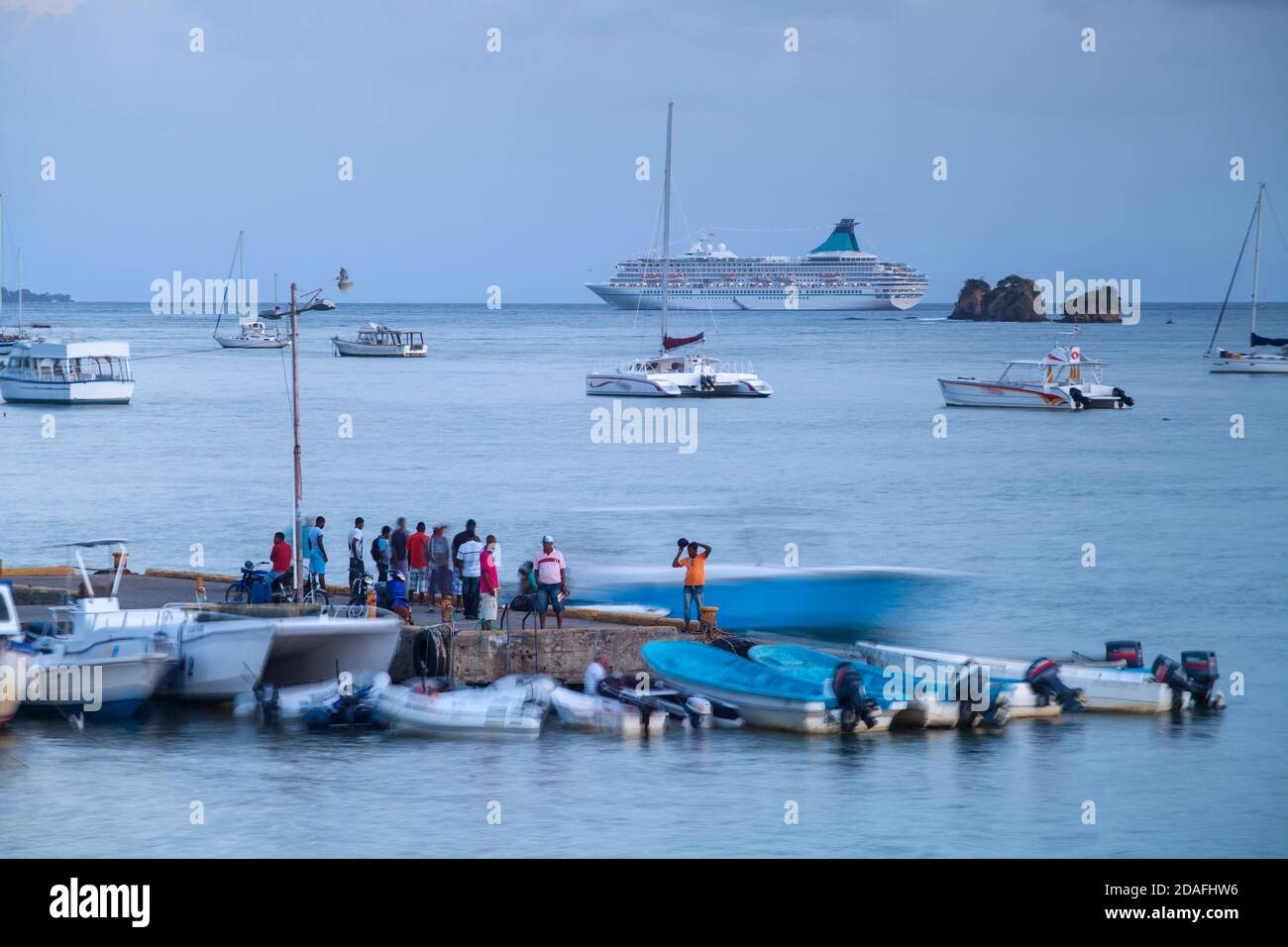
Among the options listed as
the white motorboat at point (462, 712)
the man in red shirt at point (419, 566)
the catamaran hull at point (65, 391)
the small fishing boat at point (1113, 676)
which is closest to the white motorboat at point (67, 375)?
the catamaran hull at point (65, 391)

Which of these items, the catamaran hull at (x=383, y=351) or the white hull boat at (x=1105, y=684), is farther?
the catamaran hull at (x=383, y=351)

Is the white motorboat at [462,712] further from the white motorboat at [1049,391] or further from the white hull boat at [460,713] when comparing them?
the white motorboat at [1049,391]

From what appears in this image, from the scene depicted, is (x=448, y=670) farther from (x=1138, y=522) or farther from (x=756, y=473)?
(x=756, y=473)

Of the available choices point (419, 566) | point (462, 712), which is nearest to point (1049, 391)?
point (419, 566)

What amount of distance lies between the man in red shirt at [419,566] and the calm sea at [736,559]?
3105mm

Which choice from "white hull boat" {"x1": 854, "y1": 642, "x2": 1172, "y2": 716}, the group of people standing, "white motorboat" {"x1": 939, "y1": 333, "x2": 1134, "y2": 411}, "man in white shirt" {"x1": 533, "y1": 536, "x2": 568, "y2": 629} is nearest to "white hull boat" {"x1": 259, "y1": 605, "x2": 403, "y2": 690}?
the group of people standing

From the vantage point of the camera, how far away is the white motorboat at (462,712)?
18.7 m

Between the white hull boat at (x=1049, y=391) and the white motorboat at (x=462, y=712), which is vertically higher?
the white hull boat at (x=1049, y=391)

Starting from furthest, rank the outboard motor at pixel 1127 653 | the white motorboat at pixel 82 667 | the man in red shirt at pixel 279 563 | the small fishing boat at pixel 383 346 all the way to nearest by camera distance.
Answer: the small fishing boat at pixel 383 346 → the outboard motor at pixel 1127 653 → the man in red shirt at pixel 279 563 → the white motorboat at pixel 82 667

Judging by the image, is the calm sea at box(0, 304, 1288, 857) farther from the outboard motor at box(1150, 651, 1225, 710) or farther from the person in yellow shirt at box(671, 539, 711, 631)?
the person in yellow shirt at box(671, 539, 711, 631)

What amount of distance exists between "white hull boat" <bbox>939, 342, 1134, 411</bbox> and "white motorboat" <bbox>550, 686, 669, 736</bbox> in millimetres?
55786

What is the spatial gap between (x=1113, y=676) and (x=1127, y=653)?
35.2 inches

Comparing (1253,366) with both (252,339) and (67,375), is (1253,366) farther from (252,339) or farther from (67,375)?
(252,339)
